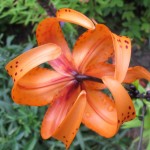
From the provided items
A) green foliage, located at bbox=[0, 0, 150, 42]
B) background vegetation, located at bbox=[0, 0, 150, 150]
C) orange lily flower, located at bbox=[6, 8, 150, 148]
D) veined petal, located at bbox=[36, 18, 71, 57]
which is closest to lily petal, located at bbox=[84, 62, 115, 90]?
orange lily flower, located at bbox=[6, 8, 150, 148]

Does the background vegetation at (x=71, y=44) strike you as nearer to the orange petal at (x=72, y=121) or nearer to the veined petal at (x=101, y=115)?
the veined petal at (x=101, y=115)

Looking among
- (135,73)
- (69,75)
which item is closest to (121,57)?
(135,73)

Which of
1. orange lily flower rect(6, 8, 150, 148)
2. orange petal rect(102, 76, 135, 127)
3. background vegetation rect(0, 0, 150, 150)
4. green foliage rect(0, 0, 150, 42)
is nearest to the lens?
orange petal rect(102, 76, 135, 127)

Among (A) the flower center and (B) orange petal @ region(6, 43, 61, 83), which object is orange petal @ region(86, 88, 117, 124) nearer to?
(A) the flower center

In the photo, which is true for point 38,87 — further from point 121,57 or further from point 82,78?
point 121,57

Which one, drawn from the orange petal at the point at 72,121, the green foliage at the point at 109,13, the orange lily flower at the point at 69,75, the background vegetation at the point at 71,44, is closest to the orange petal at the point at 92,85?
the orange lily flower at the point at 69,75
